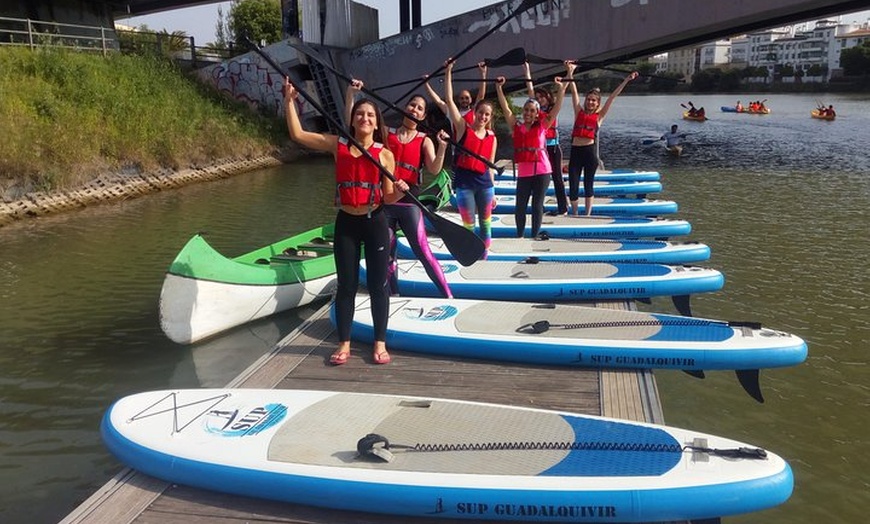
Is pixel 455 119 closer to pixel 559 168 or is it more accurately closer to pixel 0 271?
pixel 559 168

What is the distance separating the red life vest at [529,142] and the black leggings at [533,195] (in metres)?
0.23

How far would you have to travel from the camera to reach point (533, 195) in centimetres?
759

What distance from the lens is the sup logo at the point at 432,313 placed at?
5.17 meters

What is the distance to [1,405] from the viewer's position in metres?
5.37

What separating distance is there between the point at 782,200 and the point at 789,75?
3202 inches

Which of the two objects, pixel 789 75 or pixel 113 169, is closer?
pixel 113 169

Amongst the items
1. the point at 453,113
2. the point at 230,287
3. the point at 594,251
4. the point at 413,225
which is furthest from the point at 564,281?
the point at 230,287

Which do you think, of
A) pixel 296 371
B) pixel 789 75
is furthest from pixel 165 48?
pixel 789 75

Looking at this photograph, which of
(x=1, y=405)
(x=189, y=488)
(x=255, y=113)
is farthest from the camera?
(x=255, y=113)

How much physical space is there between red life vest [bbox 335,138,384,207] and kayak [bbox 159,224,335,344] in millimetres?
2484

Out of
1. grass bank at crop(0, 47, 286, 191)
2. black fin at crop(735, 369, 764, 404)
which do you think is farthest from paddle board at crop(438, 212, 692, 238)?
grass bank at crop(0, 47, 286, 191)

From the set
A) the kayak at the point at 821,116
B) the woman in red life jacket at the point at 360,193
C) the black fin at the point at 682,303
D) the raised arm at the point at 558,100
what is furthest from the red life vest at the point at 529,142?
the kayak at the point at 821,116

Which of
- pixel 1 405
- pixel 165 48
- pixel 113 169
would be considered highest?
pixel 165 48

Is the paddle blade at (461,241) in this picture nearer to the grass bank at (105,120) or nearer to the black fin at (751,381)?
the black fin at (751,381)
